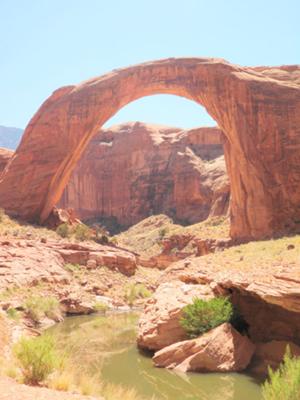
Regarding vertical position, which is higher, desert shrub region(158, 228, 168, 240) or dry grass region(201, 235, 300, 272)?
dry grass region(201, 235, 300, 272)

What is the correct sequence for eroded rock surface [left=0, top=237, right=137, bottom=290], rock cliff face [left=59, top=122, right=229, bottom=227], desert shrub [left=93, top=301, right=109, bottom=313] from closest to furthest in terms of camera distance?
eroded rock surface [left=0, top=237, right=137, bottom=290]
desert shrub [left=93, top=301, right=109, bottom=313]
rock cliff face [left=59, top=122, right=229, bottom=227]

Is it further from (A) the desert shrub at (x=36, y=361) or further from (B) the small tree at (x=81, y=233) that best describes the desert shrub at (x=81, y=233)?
(A) the desert shrub at (x=36, y=361)

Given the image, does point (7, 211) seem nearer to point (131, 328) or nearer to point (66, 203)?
point (131, 328)

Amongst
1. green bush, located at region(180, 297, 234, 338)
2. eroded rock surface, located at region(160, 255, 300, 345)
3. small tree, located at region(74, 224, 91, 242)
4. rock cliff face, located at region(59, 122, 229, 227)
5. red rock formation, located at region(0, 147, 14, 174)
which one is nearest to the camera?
eroded rock surface, located at region(160, 255, 300, 345)

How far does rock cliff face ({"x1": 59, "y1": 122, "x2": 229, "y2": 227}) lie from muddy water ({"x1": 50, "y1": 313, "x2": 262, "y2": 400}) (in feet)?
116

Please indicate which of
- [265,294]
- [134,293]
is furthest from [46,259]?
[265,294]

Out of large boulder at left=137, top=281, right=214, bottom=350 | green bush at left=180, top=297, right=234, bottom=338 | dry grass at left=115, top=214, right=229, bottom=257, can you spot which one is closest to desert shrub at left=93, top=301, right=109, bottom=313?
large boulder at left=137, top=281, right=214, bottom=350

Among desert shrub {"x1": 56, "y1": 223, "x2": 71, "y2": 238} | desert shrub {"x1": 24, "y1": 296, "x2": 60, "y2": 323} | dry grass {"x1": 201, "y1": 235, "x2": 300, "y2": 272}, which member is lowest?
desert shrub {"x1": 24, "y1": 296, "x2": 60, "y2": 323}

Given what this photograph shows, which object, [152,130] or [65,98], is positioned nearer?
[65,98]

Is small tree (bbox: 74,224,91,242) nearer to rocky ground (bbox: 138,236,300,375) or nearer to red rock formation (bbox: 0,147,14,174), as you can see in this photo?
red rock formation (bbox: 0,147,14,174)

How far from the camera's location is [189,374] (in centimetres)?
959

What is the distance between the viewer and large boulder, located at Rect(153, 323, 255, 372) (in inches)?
384

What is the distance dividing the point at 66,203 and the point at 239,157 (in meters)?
37.6

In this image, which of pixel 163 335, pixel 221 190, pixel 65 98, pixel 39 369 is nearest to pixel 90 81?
pixel 65 98
